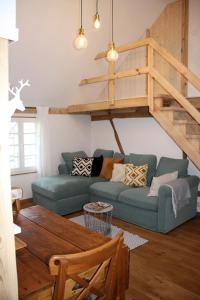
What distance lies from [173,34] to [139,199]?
333 centimetres

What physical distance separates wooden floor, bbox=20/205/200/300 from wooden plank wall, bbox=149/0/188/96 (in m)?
2.55

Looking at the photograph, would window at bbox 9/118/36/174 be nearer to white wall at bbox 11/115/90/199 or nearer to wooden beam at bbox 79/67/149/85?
white wall at bbox 11/115/90/199

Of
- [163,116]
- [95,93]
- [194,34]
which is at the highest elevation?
[194,34]

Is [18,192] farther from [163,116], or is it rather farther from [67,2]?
[67,2]

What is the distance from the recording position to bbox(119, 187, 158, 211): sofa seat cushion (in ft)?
12.2

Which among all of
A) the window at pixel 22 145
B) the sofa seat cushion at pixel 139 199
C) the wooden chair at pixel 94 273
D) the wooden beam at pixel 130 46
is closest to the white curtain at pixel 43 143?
the window at pixel 22 145

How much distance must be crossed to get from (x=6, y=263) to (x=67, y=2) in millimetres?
3915

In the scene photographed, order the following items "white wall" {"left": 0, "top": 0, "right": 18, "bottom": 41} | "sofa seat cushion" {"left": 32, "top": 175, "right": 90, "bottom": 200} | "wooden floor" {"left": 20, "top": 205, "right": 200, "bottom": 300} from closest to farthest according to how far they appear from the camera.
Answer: "white wall" {"left": 0, "top": 0, "right": 18, "bottom": 41}
"wooden floor" {"left": 20, "top": 205, "right": 200, "bottom": 300}
"sofa seat cushion" {"left": 32, "top": 175, "right": 90, "bottom": 200}

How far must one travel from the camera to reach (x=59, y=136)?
5750 millimetres

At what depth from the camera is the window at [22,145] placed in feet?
16.8

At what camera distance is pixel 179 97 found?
3.51 m

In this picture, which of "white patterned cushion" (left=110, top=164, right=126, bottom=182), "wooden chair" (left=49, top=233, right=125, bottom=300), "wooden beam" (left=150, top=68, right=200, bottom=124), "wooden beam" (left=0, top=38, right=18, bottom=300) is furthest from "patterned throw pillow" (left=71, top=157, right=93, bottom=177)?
"wooden beam" (left=0, top=38, right=18, bottom=300)

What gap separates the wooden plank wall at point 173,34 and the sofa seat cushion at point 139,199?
1.86 meters

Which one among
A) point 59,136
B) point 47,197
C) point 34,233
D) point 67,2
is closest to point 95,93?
point 59,136
